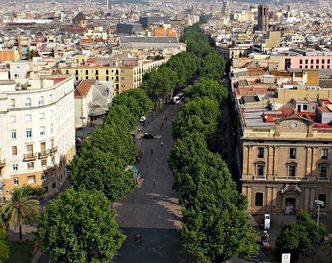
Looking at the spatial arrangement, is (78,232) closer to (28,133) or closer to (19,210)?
(19,210)

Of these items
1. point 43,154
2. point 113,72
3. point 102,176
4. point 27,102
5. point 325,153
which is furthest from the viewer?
point 113,72

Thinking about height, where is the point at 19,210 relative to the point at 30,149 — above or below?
below

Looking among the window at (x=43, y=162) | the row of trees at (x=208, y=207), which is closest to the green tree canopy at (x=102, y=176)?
the row of trees at (x=208, y=207)

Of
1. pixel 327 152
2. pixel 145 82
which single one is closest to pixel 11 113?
pixel 327 152

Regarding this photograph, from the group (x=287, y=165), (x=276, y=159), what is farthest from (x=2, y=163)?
(x=287, y=165)

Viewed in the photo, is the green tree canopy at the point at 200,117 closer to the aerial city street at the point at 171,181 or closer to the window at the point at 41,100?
the aerial city street at the point at 171,181

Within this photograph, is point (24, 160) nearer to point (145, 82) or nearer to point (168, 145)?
point (168, 145)
